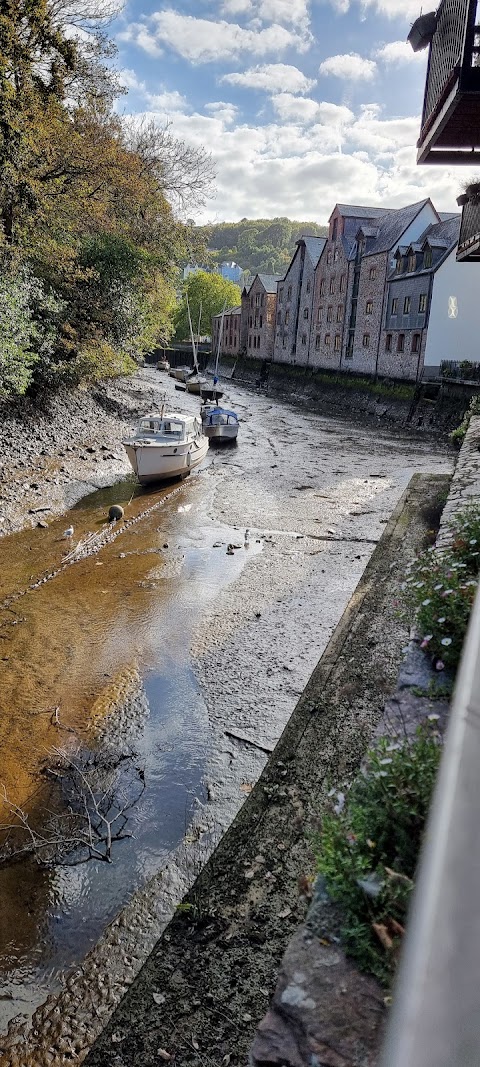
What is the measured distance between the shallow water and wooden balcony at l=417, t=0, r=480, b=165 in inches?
348

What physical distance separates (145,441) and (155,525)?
4.27m

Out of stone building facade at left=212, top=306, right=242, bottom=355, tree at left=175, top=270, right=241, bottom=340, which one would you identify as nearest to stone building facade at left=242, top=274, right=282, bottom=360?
stone building facade at left=212, top=306, right=242, bottom=355

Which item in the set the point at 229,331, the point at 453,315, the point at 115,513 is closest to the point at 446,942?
the point at 115,513

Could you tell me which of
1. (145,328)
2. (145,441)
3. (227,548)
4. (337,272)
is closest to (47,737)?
(227,548)

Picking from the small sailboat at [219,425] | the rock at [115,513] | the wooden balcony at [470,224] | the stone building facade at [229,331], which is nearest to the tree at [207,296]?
the stone building facade at [229,331]

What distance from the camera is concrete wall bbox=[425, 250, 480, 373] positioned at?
36.4 meters

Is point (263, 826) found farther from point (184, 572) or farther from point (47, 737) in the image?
point (184, 572)

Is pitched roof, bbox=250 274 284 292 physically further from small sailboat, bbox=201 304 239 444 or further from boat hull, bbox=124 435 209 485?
boat hull, bbox=124 435 209 485

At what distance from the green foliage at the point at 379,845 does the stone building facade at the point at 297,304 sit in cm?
5553

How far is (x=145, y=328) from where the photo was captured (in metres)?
26.4

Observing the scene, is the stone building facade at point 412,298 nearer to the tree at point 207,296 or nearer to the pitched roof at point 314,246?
the pitched roof at point 314,246

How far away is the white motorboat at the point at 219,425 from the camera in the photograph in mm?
29625

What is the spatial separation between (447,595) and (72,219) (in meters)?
18.9

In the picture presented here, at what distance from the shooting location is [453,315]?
121 ft
